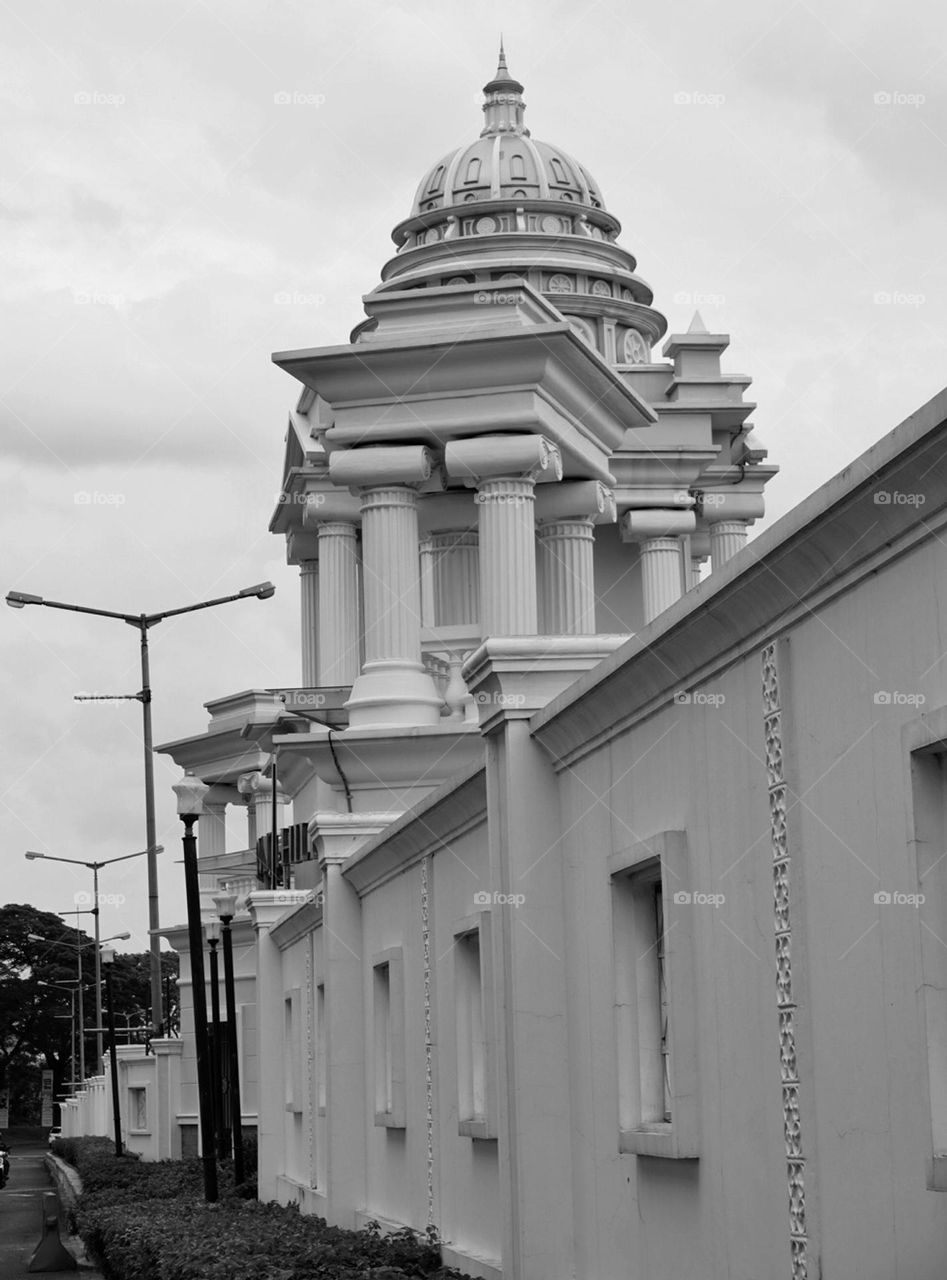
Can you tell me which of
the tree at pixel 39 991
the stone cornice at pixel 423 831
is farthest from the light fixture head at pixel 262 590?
the tree at pixel 39 991

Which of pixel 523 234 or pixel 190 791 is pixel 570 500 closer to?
pixel 523 234

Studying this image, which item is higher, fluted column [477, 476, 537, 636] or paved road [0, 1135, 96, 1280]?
fluted column [477, 476, 537, 636]

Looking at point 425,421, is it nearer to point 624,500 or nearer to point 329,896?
point 624,500

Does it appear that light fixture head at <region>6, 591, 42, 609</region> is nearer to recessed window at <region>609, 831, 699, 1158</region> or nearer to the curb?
the curb

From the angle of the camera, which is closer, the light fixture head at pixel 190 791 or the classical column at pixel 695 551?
the light fixture head at pixel 190 791

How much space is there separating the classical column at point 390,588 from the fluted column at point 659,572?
7792 millimetres

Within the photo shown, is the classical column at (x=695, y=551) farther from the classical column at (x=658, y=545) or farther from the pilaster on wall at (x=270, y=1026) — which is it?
the pilaster on wall at (x=270, y=1026)

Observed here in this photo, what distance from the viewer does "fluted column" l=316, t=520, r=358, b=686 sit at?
1425 inches

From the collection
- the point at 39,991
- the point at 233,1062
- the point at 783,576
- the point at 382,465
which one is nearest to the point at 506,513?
the point at 382,465

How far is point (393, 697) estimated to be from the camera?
30.4 m

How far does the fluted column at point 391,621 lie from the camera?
99.5 feet

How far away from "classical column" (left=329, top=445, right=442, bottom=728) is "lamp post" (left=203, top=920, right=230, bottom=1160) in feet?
14.0

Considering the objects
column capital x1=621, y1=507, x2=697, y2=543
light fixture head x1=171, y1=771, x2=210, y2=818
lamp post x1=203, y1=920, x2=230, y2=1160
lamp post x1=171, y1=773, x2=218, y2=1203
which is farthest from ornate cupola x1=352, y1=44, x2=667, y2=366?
lamp post x1=171, y1=773, x2=218, y2=1203

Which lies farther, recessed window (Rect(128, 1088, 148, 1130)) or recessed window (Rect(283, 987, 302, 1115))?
recessed window (Rect(128, 1088, 148, 1130))
